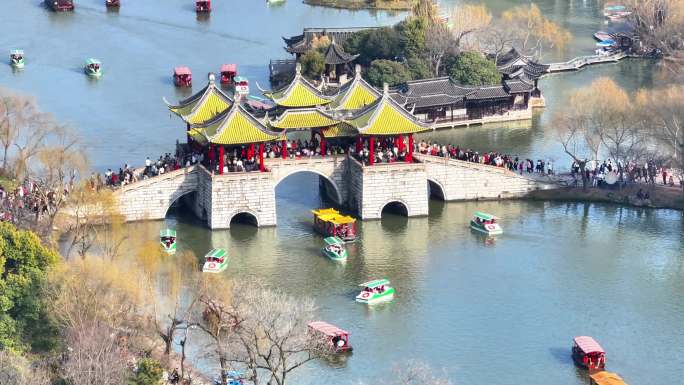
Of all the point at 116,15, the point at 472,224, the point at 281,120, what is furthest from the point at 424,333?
the point at 116,15

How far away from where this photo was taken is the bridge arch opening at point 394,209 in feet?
258

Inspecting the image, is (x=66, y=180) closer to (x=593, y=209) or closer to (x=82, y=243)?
(x=82, y=243)

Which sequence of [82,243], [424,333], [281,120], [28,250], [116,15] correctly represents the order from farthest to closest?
[116,15]
[281,120]
[82,243]
[424,333]
[28,250]

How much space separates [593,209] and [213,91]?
73.4 feet

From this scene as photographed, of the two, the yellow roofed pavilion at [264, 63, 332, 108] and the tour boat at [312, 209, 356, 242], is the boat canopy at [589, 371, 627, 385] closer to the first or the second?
the tour boat at [312, 209, 356, 242]

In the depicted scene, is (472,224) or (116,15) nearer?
(472,224)

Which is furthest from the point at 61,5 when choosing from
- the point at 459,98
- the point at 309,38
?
the point at 459,98

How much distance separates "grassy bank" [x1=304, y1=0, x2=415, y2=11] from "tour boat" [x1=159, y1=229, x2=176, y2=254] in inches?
2755

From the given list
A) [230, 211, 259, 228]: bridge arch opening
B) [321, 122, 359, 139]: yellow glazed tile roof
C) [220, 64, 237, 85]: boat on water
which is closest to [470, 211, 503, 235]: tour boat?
[321, 122, 359, 139]: yellow glazed tile roof

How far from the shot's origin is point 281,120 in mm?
78875

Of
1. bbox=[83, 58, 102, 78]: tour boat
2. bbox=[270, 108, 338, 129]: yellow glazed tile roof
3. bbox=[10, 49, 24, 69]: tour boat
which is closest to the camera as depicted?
bbox=[270, 108, 338, 129]: yellow glazed tile roof

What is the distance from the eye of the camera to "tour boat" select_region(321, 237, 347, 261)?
72.1 meters

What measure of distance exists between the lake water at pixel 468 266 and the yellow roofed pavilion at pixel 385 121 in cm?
497

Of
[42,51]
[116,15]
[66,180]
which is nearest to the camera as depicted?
[66,180]
